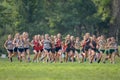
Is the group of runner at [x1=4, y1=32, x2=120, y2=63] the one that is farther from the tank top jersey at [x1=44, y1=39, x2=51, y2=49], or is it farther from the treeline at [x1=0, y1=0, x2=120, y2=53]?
the treeline at [x1=0, y1=0, x2=120, y2=53]

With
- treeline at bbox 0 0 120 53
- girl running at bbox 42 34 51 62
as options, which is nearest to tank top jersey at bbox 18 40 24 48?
girl running at bbox 42 34 51 62

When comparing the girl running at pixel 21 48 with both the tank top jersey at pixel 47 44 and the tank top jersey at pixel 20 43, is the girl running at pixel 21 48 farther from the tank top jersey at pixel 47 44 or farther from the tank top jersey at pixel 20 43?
the tank top jersey at pixel 47 44

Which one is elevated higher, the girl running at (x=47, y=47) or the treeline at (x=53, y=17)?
the treeline at (x=53, y=17)

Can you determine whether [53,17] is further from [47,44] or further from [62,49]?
[47,44]

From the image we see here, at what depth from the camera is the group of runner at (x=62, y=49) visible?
1577 inches

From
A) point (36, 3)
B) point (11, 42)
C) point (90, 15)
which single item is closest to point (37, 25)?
point (36, 3)

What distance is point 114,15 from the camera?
5397 cm

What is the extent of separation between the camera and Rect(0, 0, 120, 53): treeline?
70.5 meters

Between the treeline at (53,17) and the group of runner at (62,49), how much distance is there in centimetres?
2023

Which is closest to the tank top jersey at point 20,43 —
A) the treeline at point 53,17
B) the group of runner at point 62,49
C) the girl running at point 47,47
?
the group of runner at point 62,49

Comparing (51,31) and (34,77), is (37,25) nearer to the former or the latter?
(51,31)

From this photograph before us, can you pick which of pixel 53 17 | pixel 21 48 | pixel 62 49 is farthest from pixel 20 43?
pixel 53 17

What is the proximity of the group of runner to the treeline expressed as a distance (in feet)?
66.4

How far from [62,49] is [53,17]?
122 feet
